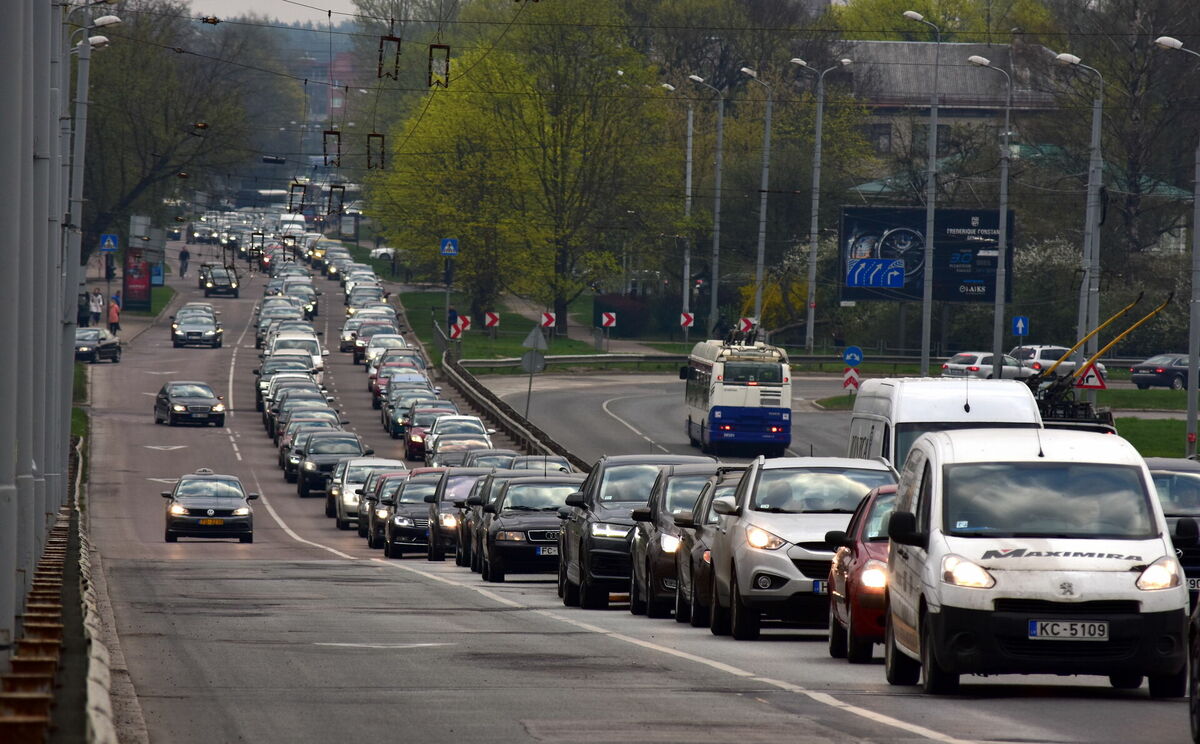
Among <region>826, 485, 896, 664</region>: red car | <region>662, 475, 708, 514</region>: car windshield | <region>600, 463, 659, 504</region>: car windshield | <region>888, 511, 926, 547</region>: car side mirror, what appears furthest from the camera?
<region>600, 463, 659, 504</region>: car windshield

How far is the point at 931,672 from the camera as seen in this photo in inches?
524

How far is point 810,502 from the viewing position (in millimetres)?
19062

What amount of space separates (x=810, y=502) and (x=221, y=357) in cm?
7578

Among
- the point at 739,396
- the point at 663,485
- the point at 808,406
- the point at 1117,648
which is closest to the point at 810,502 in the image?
the point at 663,485

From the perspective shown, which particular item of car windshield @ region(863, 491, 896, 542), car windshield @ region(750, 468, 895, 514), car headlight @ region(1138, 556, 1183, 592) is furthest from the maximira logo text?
car windshield @ region(750, 468, 895, 514)

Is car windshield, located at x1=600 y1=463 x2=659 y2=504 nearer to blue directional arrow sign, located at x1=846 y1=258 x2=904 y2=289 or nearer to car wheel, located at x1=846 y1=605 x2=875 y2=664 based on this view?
car wheel, located at x1=846 y1=605 x2=875 y2=664

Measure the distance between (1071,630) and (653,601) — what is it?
9.61m

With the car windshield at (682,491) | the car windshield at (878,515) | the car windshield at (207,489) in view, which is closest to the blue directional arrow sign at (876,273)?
the car windshield at (207,489)

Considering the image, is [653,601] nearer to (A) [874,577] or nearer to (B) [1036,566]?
(A) [874,577]

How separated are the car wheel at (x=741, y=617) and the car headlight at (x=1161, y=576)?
568 cm

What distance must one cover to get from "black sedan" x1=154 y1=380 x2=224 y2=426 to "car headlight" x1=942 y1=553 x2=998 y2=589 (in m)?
57.0

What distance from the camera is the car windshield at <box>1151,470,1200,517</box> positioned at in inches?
877

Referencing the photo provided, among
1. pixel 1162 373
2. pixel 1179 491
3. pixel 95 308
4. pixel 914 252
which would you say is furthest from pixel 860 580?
pixel 95 308

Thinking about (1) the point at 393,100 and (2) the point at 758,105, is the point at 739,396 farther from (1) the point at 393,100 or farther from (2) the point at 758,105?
(1) the point at 393,100
